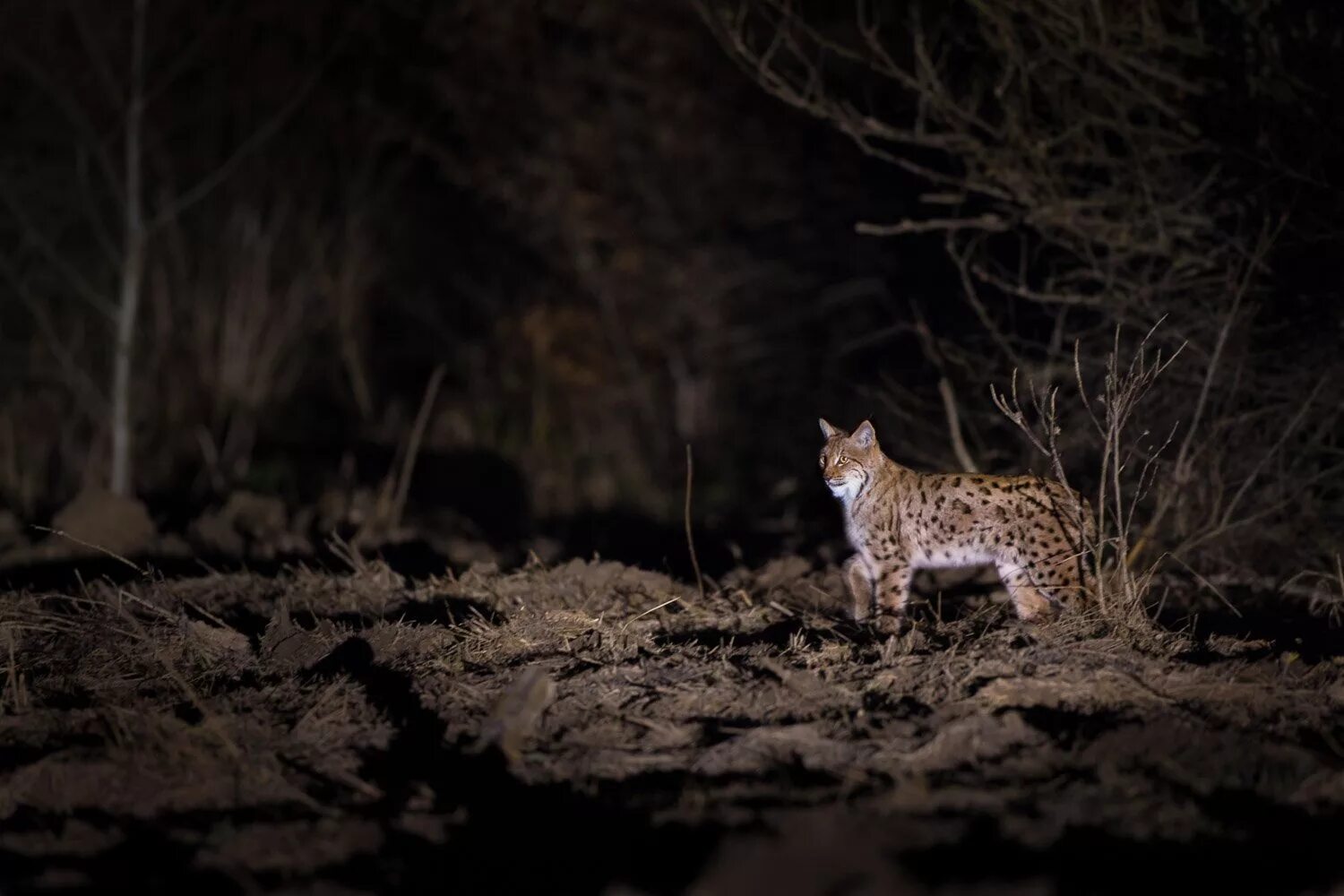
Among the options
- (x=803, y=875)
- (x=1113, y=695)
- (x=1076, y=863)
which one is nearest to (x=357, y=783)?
(x=803, y=875)

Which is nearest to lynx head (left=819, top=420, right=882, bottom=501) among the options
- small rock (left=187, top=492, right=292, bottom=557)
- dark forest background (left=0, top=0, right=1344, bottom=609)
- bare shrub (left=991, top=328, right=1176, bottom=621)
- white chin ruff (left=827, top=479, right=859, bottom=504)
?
white chin ruff (left=827, top=479, right=859, bottom=504)

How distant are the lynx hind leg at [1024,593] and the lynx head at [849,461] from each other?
0.88 metres

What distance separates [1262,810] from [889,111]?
788cm

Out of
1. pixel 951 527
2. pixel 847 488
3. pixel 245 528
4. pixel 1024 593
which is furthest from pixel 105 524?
pixel 1024 593

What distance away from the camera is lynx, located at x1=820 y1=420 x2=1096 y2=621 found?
23.9 ft

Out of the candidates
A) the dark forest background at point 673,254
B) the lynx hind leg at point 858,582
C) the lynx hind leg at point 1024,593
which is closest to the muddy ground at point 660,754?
the lynx hind leg at point 1024,593

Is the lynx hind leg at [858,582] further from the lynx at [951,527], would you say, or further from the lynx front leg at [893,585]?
the lynx front leg at [893,585]

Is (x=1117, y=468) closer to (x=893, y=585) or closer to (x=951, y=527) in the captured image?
(x=951, y=527)

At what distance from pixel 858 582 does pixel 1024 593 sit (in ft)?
2.87

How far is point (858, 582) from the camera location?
7801mm

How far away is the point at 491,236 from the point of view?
1834 centimetres

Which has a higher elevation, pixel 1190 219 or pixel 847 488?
pixel 1190 219

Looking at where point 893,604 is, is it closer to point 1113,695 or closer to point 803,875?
point 1113,695

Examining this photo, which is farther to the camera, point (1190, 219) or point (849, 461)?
point (1190, 219)
